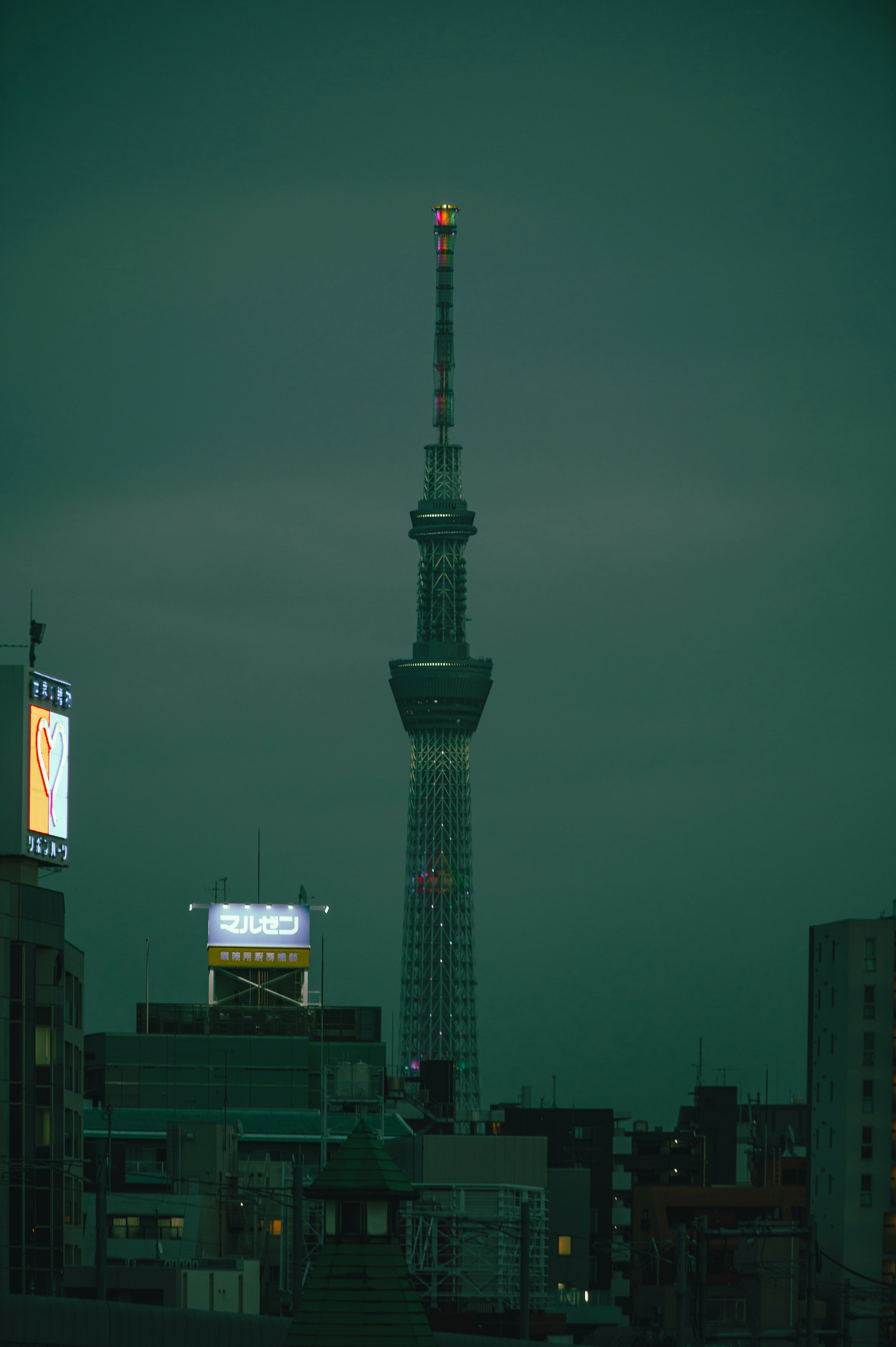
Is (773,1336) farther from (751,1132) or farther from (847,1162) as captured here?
(751,1132)

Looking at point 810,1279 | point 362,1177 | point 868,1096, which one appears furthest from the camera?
point 868,1096

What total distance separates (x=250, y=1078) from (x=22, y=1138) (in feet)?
280

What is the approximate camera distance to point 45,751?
72312 millimetres

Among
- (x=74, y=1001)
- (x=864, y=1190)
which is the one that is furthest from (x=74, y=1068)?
(x=864, y=1190)

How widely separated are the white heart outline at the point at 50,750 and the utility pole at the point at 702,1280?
81.6ft

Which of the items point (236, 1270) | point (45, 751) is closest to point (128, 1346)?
point (45, 751)

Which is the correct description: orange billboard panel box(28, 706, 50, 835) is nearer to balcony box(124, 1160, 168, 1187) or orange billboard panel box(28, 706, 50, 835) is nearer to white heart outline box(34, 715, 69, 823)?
white heart outline box(34, 715, 69, 823)

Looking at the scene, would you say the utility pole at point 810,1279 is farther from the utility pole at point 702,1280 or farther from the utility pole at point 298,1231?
the utility pole at point 298,1231

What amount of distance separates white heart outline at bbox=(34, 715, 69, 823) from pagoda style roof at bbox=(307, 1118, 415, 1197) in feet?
129

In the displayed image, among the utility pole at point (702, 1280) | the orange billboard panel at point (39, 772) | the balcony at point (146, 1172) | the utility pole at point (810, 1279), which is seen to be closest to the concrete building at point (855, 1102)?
the balcony at point (146, 1172)

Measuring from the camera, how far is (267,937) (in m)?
156

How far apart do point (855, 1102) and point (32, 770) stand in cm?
5039

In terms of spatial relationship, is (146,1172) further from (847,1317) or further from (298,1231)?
(298,1231)

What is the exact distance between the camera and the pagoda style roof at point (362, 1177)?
1318 inches
